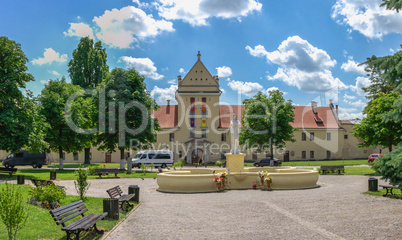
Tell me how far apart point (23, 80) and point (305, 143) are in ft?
146

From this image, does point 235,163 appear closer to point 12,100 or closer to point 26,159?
point 12,100

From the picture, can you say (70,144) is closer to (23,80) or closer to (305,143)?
(23,80)

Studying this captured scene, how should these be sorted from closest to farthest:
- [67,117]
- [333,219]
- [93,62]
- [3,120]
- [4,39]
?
[333,219] → [3,120] → [4,39] → [67,117] → [93,62]

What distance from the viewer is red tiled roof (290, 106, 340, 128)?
58438mm

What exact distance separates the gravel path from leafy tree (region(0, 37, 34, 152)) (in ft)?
48.2

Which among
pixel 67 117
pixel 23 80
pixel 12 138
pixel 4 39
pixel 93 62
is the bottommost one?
pixel 12 138

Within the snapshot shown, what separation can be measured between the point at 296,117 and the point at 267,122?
64.1 feet

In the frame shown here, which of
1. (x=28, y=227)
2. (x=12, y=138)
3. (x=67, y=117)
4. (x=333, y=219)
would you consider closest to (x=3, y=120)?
(x=12, y=138)

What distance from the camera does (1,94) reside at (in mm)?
25922

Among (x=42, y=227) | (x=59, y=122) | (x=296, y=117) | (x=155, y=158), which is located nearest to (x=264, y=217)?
(x=42, y=227)

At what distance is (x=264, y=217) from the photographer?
11.7m

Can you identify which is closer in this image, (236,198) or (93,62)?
(236,198)

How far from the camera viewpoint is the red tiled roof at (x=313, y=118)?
58438 mm

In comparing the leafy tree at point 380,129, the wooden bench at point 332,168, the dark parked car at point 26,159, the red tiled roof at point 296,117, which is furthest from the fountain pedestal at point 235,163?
the red tiled roof at point 296,117
